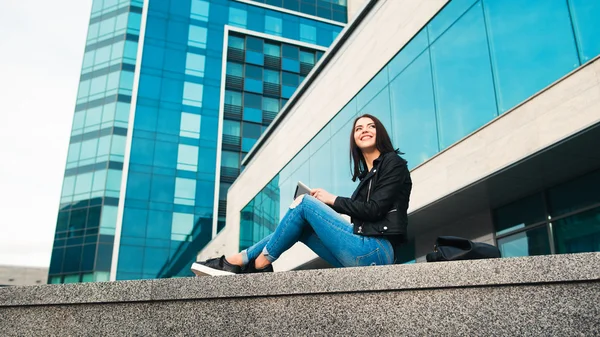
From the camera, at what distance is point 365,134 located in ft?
15.2

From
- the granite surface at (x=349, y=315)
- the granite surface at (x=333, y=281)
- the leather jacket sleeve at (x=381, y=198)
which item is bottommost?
the granite surface at (x=349, y=315)

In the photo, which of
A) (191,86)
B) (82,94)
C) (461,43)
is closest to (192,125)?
(191,86)

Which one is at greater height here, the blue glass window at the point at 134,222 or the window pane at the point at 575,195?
the blue glass window at the point at 134,222

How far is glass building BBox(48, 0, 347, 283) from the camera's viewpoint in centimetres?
3725

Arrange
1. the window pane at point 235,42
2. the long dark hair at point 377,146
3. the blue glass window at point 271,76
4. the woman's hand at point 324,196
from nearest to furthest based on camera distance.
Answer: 1. the woman's hand at point 324,196
2. the long dark hair at point 377,146
3. the window pane at point 235,42
4. the blue glass window at point 271,76

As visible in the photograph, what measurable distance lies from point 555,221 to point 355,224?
8.20 metres

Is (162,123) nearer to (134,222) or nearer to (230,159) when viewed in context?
(230,159)

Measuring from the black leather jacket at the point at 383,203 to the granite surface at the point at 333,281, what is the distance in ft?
1.94

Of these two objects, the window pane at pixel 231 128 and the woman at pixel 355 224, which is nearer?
the woman at pixel 355 224

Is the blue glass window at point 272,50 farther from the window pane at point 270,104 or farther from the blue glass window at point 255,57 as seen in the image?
the window pane at point 270,104

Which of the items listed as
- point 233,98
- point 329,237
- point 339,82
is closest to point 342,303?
point 329,237

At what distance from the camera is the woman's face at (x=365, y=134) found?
460 centimetres

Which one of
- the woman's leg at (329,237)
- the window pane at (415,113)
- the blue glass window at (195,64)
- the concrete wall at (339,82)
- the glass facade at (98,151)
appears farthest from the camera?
the blue glass window at (195,64)

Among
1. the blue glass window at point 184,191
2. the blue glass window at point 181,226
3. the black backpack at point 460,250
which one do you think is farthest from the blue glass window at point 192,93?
the black backpack at point 460,250
